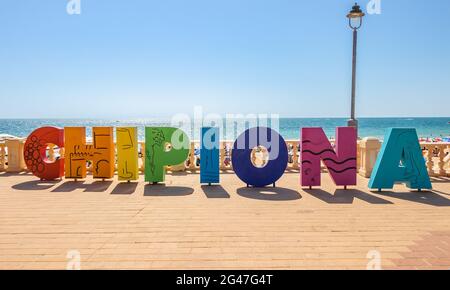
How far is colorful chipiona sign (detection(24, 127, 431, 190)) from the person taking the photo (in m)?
7.06

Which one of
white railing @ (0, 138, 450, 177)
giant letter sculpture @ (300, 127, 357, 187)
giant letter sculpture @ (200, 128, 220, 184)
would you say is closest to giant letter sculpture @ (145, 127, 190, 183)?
giant letter sculpture @ (200, 128, 220, 184)

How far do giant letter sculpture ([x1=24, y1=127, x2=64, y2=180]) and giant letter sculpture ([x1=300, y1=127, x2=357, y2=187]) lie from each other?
241 inches

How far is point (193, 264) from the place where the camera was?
3.46 metres

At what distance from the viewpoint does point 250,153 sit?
750 cm

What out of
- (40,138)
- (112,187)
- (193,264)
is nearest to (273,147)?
(112,187)

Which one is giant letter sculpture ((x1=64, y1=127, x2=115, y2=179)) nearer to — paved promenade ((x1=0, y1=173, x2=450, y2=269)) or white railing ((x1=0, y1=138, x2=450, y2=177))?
paved promenade ((x1=0, y1=173, x2=450, y2=269))

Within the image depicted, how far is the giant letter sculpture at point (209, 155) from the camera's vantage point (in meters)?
7.67

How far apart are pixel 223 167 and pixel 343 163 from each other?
3823 mm

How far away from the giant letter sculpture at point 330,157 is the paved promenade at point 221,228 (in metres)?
0.31

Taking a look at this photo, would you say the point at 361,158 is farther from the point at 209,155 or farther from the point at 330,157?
the point at 209,155

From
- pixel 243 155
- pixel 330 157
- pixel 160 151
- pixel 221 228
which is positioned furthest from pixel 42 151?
pixel 330 157

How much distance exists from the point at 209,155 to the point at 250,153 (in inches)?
38.7

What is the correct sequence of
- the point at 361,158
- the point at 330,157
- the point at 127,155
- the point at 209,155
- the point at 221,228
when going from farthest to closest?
the point at 361,158
the point at 127,155
the point at 209,155
the point at 330,157
the point at 221,228

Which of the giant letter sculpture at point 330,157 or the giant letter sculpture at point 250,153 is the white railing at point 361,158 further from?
the giant letter sculpture at point 250,153
